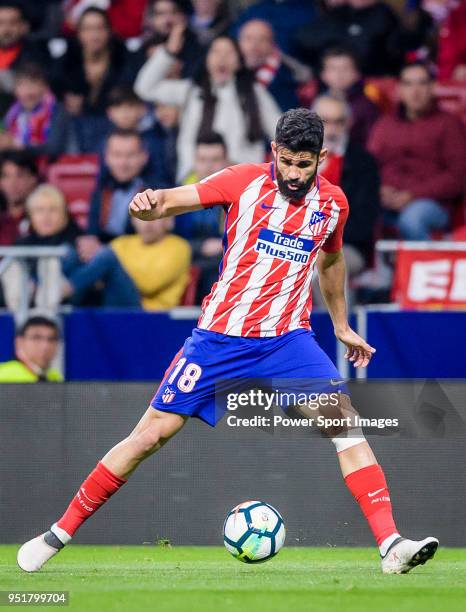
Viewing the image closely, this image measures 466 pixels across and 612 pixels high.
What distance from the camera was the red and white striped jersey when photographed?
19.7ft

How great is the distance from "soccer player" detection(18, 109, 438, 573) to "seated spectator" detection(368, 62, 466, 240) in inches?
249

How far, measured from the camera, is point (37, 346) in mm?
10281

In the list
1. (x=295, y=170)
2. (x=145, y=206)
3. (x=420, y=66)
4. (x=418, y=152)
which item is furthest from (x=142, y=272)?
(x=145, y=206)

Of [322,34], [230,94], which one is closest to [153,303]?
[230,94]

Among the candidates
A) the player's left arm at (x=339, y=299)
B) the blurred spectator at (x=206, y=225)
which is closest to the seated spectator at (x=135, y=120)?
the blurred spectator at (x=206, y=225)

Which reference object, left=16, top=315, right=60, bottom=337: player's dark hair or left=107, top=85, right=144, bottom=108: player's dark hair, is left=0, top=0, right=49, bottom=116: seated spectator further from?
left=16, top=315, right=60, bottom=337: player's dark hair

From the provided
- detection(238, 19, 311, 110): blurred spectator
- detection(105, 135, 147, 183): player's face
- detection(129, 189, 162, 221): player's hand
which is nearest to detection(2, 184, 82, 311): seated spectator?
detection(105, 135, 147, 183): player's face

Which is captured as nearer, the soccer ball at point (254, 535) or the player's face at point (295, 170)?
the player's face at point (295, 170)

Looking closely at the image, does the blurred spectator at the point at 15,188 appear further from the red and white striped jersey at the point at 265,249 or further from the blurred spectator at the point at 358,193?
the red and white striped jersey at the point at 265,249

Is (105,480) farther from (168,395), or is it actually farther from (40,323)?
(40,323)

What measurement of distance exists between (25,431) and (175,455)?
94cm

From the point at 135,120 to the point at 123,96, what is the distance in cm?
26

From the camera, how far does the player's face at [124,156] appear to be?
12431 millimetres

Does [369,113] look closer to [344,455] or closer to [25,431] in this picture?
[25,431]
